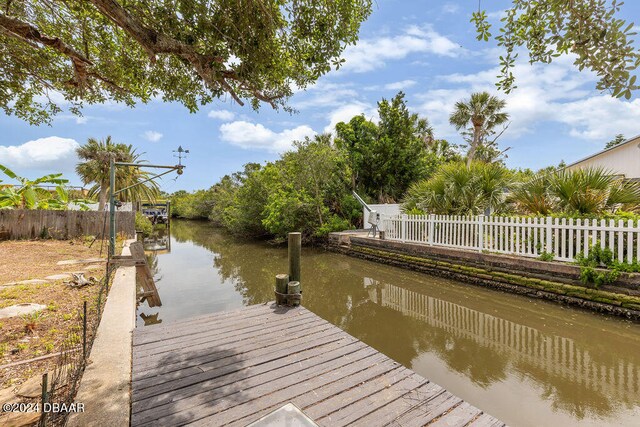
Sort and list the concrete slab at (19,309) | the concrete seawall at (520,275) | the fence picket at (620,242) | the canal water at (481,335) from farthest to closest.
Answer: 1. the fence picket at (620,242)
2. the concrete seawall at (520,275)
3. the concrete slab at (19,309)
4. the canal water at (481,335)

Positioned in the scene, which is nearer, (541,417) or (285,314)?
(541,417)

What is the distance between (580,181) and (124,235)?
17.4m

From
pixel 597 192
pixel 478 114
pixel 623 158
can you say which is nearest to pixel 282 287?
pixel 597 192

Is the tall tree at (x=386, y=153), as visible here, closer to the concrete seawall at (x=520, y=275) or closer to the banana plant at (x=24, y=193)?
the concrete seawall at (x=520, y=275)

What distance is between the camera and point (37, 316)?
380 cm

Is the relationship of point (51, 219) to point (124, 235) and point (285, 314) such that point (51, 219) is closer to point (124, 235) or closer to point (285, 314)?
point (124, 235)

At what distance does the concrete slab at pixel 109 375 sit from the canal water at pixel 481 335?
75 cm

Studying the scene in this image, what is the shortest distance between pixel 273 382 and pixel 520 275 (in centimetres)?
638

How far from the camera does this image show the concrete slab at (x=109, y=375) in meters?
2.01

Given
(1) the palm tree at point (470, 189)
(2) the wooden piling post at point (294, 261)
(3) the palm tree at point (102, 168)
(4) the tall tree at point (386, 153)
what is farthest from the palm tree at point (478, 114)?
(3) the palm tree at point (102, 168)

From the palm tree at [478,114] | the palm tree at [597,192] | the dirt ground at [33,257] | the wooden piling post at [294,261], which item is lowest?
the dirt ground at [33,257]

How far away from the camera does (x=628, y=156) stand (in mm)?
13164

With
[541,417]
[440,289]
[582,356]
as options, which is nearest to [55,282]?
[541,417]

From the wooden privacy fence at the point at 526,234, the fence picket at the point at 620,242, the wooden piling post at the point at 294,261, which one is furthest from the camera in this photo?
the wooden privacy fence at the point at 526,234
